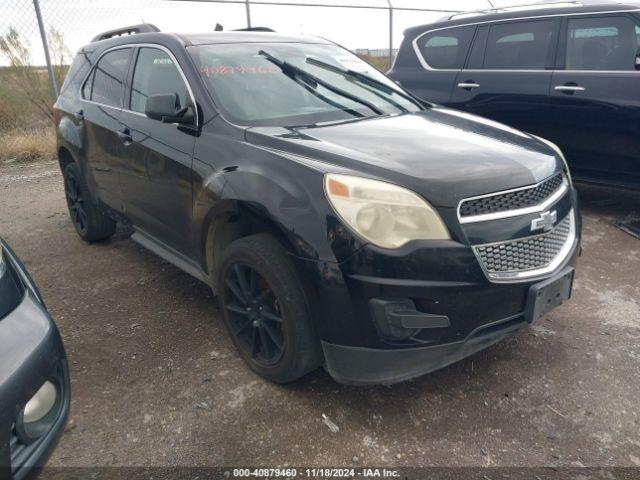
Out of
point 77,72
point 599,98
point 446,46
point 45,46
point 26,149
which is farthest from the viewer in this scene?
point 26,149

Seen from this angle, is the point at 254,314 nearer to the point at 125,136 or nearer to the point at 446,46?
the point at 125,136

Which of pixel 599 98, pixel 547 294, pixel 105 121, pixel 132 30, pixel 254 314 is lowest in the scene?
pixel 254 314

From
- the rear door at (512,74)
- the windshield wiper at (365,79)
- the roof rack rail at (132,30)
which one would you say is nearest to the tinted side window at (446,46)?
the rear door at (512,74)

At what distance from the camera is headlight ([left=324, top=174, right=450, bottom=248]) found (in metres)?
2.01

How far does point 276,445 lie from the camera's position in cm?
217

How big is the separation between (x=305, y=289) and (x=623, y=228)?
3515 millimetres

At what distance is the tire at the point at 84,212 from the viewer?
427 centimetres

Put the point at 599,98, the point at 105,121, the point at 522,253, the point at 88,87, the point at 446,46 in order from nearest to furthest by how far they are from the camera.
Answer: the point at 522,253 < the point at 105,121 < the point at 88,87 < the point at 599,98 < the point at 446,46

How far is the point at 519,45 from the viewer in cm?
498

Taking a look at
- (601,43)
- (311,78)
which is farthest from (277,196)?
(601,43)

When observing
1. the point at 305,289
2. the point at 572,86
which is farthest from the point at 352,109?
the point at 572,86

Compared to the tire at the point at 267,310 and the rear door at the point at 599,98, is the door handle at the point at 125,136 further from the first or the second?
the rear door at the point at 599,98

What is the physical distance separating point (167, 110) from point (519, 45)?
3706mm

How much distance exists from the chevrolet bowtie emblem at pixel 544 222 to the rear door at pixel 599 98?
2610mm
